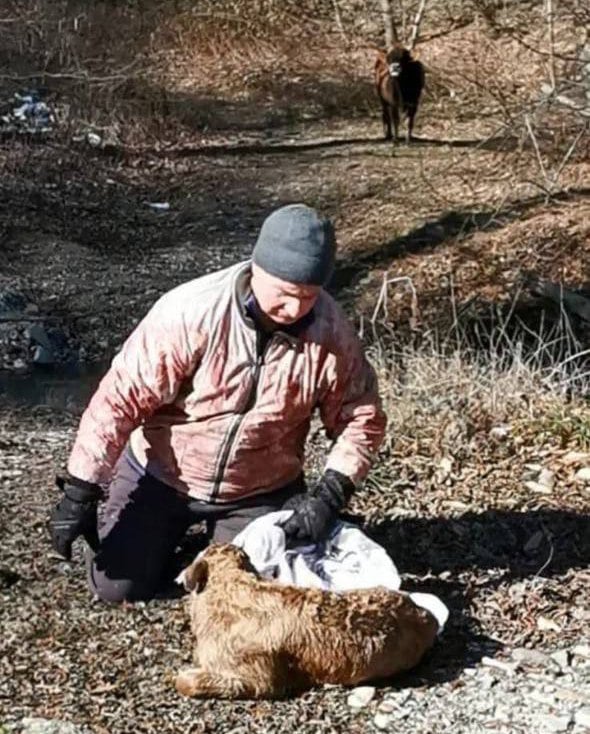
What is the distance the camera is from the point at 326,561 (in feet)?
14.0

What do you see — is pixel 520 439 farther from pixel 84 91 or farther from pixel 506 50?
pixel 506 50

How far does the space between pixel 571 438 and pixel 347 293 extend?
17.4ft

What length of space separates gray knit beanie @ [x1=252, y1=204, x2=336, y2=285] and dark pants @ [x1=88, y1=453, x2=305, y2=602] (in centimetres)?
83

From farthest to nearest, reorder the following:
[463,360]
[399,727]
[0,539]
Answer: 1. [463,360]
2. [0,539]
3. [399,727]

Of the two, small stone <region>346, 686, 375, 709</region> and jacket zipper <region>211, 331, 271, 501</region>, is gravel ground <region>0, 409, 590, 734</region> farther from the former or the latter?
jacket zipper <region>211, 331, 271, 501</region>

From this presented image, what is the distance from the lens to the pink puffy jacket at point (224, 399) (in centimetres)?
419

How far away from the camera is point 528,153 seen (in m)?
13.7

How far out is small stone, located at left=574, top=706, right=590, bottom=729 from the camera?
3.77 meters

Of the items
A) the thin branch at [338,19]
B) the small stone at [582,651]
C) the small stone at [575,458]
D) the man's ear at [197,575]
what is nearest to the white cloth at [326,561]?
the man's ear at [197,575]

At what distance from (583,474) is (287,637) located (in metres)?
2.09

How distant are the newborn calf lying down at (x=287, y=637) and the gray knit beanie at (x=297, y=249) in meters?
0.81

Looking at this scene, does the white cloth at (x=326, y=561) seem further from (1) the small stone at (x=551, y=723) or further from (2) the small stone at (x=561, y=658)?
(1) the small stone at (x=551, y=723)

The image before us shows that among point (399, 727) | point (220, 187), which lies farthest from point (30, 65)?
point (399, 727)

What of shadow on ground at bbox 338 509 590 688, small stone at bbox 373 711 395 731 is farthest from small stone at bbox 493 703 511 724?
shadow on ground at bbox 338 509 590 688
